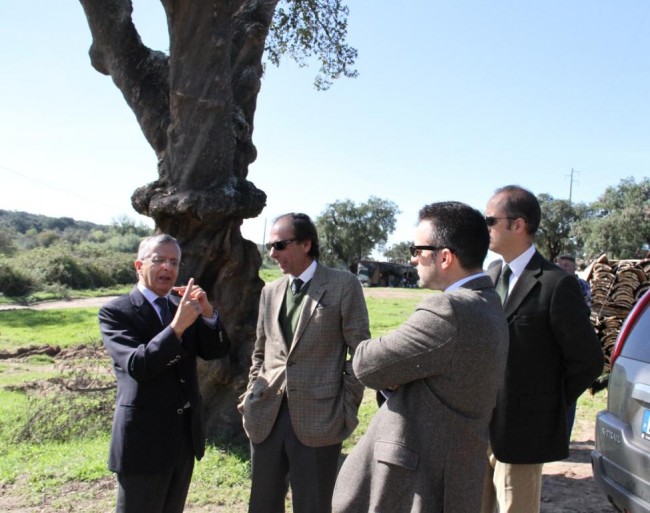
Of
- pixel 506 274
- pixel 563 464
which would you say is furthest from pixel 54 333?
pixel 506 274

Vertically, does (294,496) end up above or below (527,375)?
below

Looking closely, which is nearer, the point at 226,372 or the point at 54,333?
the point at 226,372

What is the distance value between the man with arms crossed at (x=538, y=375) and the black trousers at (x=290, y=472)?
0.93 meters

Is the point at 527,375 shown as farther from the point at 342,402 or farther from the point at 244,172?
the point at 244,172

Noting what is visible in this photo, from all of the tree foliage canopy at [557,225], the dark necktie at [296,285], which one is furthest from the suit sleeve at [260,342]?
the tree foliage canopy at [557,225]

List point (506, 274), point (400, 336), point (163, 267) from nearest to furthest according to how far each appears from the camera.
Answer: point (400, 336) < point (163, 267) < point (506, 274)

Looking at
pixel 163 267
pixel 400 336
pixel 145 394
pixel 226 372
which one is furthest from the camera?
pixel 226 372

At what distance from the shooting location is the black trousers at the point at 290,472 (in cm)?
331

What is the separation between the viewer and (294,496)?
335cm

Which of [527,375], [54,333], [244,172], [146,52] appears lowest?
[54,333]

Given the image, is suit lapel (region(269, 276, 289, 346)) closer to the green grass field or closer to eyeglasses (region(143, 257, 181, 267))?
eyeglasses (region(143, 257, 181, 267))

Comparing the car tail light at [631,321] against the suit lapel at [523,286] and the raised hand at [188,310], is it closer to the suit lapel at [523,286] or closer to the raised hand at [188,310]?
the suit lapel at [523,286]

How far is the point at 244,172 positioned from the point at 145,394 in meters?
3.68

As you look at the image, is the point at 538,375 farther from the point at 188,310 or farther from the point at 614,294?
the point at 614,294
